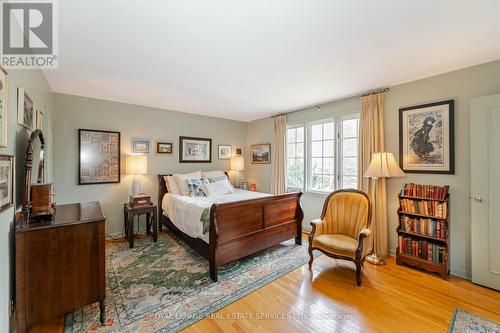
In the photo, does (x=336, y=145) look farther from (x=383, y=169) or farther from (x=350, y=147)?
(x=383, y=169)

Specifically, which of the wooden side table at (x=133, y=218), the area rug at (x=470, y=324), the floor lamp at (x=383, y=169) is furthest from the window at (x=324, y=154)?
the wooden side table at (x=133, y=218)

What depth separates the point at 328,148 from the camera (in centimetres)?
398

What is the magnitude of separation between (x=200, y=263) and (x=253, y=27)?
2.75 meters

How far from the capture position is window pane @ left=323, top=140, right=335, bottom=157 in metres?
3.90

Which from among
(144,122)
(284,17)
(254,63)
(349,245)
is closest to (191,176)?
(144,122)

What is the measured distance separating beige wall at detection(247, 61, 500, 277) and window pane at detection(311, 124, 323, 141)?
3.82 ft

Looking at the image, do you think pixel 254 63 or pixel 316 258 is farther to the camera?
pixel 316 258

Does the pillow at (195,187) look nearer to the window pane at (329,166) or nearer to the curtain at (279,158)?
the curtain at (279,158)

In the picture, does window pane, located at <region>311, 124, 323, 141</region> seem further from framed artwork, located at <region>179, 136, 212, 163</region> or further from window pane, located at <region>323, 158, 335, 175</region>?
framed artwork, located at <region>179, 136, 212, 163</region>

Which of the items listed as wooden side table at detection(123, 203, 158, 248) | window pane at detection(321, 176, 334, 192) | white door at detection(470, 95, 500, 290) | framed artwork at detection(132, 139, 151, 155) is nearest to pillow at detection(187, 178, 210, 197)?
wooden side table at detection(123, 203, 158, 248)

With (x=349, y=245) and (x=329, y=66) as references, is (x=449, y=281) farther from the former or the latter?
(x=329, y=66)

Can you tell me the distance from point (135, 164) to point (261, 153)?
106 inches

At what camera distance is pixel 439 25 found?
1.73 metres

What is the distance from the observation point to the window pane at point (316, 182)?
4.14 m
